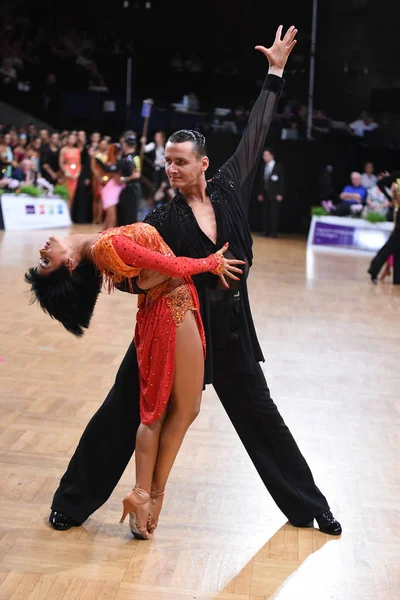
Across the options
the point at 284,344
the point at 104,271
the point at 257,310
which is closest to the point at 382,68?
the point at 257,310

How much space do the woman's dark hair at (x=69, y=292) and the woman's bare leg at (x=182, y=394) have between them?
0.32 meters

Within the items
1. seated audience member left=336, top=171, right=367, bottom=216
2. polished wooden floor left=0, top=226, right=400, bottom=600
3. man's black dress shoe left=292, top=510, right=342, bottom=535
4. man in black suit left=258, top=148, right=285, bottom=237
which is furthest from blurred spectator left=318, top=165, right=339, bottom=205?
man's black dress shoe left=292, top=510, right=342, bottom=535

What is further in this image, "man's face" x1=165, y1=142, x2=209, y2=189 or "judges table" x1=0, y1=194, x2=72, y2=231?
"judges table" x1=0, y1=194, x2=72, y2=231

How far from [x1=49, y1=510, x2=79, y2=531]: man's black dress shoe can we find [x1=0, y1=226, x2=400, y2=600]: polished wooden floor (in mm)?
30

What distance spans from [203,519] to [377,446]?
1.32m

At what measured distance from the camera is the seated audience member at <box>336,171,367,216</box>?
14602 mm

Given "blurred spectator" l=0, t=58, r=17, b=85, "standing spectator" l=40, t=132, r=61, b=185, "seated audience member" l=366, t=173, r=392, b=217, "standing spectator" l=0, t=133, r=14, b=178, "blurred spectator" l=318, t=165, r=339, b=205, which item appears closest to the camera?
"seated audience member" l=366, t=173, r=392, b=217

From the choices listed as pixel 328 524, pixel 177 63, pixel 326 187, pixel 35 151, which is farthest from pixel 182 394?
pixel 177 63

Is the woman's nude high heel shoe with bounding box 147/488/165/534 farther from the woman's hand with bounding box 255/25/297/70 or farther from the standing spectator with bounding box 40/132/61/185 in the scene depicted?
the standing spectator with bounding box 40/132/61/185

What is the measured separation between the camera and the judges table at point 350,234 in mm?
14227

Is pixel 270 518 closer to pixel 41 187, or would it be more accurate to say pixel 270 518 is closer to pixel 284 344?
pixel 284 344

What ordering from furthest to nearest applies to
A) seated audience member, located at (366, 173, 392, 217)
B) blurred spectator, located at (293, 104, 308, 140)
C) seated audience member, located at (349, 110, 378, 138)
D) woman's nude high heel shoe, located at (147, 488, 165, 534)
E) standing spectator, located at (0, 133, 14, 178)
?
blurred spectator, located at (293, 104, 308, 140), seated audience member, located at (349, 110, 378, 138), standing spectator, located at (0, 133, 14, 178), seated audience member, located at (366, 173, 392, 217), woman's nude high heel shoe, located at (147, 488, 165, 534)

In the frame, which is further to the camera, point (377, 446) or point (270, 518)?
point (377, 446)

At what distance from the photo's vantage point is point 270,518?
11.2 ft
